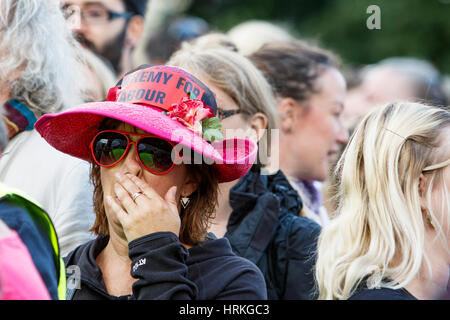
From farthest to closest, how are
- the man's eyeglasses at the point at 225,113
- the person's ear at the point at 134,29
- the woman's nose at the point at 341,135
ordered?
the person's ear at the point at 134,29 → the woman's nose at the point at 341,135 → the man's eyeglasses at the point at 225,113

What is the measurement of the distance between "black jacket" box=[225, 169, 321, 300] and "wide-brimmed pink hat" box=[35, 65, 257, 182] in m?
0.69

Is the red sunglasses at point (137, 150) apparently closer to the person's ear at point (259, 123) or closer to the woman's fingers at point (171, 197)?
the woman's fingers at point (171, 197)

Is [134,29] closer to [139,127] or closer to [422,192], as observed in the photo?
[139,127]

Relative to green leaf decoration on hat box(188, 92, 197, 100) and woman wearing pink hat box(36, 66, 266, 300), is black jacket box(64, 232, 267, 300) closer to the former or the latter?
woman wearing pink hat box(36, 66, 266, 300)

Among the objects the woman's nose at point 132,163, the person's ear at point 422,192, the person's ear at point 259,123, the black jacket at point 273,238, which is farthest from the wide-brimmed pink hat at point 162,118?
the person's ear at point 259,123

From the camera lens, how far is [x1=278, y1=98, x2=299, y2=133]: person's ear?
3.97 m

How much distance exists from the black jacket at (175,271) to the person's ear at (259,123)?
3.39ft

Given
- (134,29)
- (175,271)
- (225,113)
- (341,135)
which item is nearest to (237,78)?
(225,113)

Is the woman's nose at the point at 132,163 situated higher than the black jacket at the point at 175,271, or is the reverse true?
the woman's nose at the point at 132,163

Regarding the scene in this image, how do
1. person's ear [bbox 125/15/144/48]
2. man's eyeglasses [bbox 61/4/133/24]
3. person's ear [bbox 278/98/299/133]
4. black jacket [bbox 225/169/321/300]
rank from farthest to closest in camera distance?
person's ear [bbox 125/15/144/48] < man's eyeglasses [bbox 61/4/133/24] < person's ear [bbox 278/98/299/133] < black jacket [bbox 225/169/321/300]

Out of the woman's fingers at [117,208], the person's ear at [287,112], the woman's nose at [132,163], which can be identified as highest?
the woman's nose at [132,163]

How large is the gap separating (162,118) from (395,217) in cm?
86

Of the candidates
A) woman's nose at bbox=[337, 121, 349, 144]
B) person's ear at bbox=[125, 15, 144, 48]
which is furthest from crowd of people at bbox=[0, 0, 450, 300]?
person's ear at bbox=[125, 15, 144, 48]

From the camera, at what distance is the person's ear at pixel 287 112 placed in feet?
13.0
